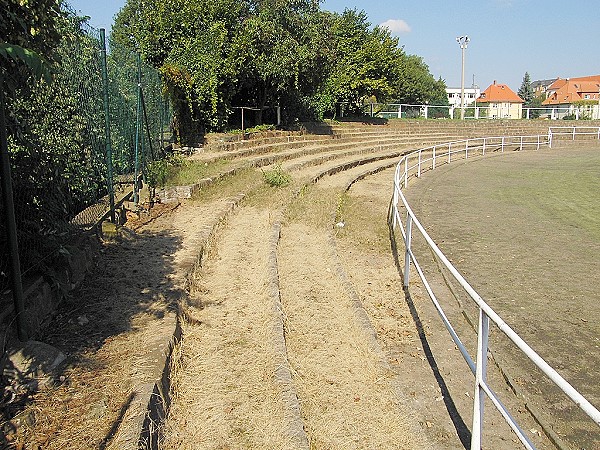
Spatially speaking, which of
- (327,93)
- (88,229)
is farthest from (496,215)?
(327,93)

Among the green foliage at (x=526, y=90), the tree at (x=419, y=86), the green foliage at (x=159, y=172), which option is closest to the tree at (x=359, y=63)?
the green foliage at (x=159, y=172)

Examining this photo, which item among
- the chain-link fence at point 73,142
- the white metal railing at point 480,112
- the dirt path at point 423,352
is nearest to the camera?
the dirt path at point 423,352

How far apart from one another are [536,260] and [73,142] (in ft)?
22.1

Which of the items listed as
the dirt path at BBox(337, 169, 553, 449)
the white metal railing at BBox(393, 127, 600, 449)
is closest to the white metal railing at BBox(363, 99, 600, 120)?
the white metal railing at BBox(393, 127, 600, 449)

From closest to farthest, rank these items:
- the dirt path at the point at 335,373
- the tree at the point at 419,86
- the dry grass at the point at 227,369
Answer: the dry grass at the point at 227,369, the dirt path at the point at 335,373, the tree at the point at 419,86

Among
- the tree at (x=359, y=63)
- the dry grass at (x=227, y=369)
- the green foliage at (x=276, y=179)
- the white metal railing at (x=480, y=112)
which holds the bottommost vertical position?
the dry grass at (x=227, y=369)

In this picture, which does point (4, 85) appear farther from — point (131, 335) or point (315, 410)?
point (315, 410)

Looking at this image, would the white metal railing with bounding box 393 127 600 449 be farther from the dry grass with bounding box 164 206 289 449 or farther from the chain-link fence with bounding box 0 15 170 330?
the chain-link fence with bounding box 0 15 170 330

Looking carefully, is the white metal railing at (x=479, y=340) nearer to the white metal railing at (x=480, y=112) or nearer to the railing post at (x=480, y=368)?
the railing post at (x=480, y=368)

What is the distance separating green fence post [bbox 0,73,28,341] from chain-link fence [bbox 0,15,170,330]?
0.10 m

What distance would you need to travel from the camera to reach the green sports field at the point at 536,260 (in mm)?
4500

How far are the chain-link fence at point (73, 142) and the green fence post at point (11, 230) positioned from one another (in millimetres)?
103

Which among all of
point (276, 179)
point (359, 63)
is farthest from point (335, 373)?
point (359, 63)

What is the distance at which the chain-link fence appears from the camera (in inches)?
173
